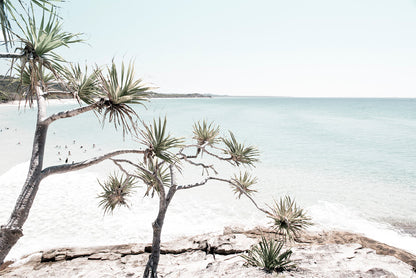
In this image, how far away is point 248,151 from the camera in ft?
16.0

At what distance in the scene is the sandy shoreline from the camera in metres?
4.47

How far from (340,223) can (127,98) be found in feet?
31.9

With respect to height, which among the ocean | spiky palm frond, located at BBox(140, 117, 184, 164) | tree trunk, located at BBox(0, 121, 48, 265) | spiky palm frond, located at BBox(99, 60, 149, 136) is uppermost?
spiky palm frond, located at BBox(99, 60, 149, 136)

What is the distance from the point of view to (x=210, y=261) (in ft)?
17.7

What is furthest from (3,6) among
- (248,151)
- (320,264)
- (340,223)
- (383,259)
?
(340,223)

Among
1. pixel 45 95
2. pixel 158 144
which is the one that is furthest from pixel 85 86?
pixel 158 144

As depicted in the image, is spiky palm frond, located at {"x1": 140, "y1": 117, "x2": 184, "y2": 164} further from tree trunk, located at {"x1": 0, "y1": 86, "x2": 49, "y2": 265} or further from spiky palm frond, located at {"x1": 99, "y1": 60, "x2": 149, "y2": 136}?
Result: tree trunk, located at {"x1": 0, "y1": 86, "x2": 49, "y2": 265}

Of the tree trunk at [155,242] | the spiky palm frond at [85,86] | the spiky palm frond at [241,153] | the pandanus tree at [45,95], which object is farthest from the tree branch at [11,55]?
the spiky palm frond at [241,153]

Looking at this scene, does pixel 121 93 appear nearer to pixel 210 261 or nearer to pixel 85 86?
pixel 85 86

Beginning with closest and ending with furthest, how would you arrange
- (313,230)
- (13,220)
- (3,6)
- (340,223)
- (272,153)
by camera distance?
(3,6)
(13,220)
(313,230)
(340,223)
(272,153)

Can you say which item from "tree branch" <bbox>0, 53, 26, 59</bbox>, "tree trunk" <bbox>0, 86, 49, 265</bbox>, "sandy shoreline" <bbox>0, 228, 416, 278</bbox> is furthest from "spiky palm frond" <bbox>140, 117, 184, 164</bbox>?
"sandy shoreline" <bbox>0, 228, 416, 278</bbox>

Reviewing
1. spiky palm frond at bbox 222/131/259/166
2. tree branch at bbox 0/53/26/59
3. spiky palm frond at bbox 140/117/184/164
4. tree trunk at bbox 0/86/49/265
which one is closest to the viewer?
tree branch at bbox 0/53/26/59

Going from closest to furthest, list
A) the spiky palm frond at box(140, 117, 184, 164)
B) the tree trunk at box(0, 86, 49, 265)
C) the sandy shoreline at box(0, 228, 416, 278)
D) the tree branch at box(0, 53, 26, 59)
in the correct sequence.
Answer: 1. the tree branch at box(0, 53, 26, 59)
2. the tree trunk at box(0, 86, 49, 265)
3. the spiky palm frond at box(140, 117, 184, 164)
4. the sandy shoreline at box(0, 228, 416, 278)

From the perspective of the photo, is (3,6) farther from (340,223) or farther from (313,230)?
(340,223)
